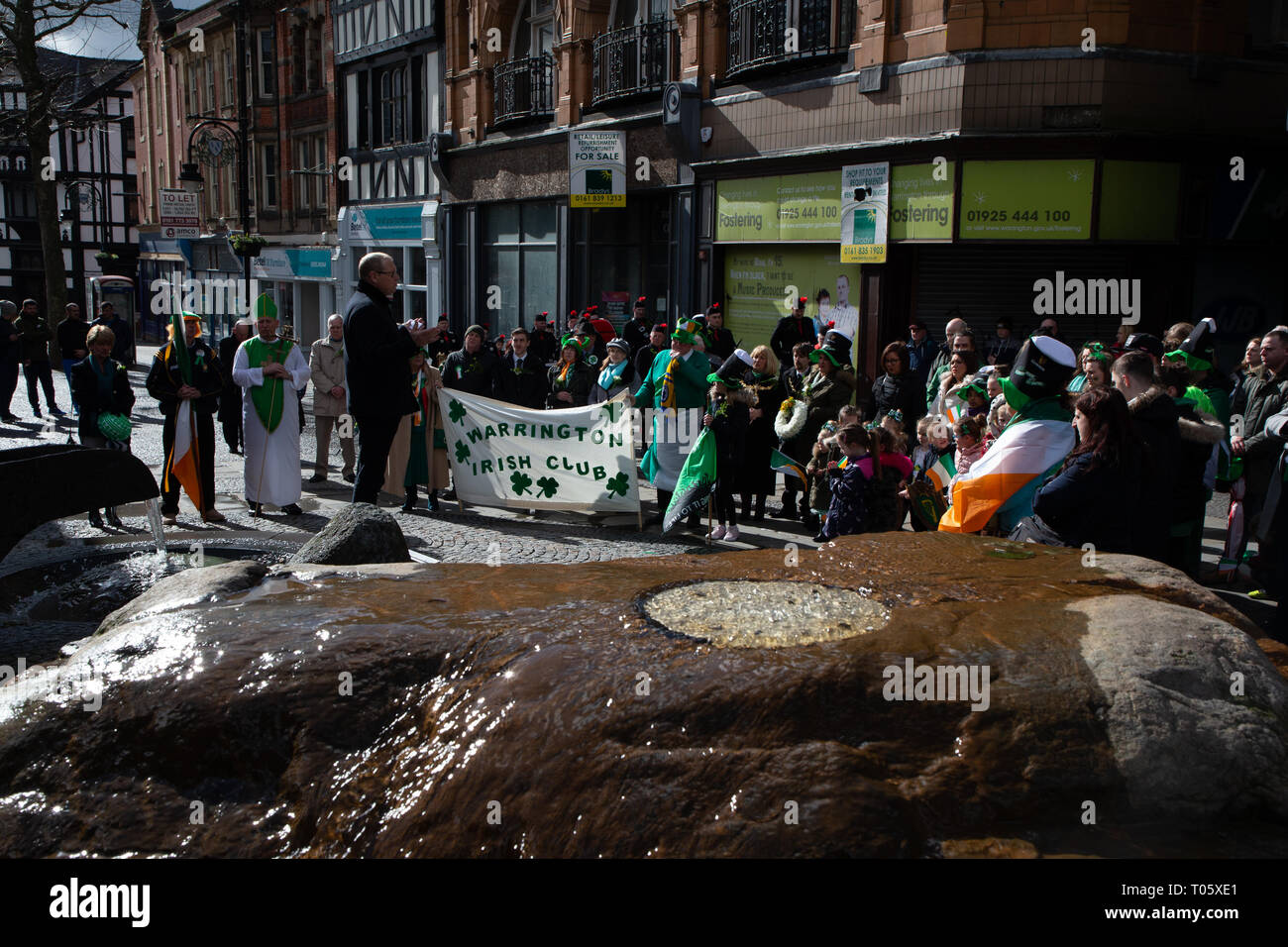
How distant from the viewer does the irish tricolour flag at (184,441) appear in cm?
1018

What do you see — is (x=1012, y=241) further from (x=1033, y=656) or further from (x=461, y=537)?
(x=1033, y=656)

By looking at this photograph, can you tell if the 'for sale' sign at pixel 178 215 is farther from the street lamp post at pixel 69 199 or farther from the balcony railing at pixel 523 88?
the street lamp post at pixel 69 199

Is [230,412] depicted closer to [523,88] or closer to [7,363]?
[7,363]

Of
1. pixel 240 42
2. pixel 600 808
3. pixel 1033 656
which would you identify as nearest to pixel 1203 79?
pixel 1033 656

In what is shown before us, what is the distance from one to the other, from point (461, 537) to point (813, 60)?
378 inches

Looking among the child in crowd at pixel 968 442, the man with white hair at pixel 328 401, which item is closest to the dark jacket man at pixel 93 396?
the man with white hair at pixel 328 401

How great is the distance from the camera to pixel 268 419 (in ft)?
35.3

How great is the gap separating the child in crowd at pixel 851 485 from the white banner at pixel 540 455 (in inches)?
133

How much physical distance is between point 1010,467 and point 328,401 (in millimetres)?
8917

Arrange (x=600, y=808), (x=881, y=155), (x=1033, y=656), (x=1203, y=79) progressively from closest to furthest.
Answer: (x=600, y=808) → (x=1033, y=656) → (x=1203, y=79) → (x=881, y=155)

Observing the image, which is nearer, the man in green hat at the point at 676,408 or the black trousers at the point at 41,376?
the man in green hat at the point at 676,408
